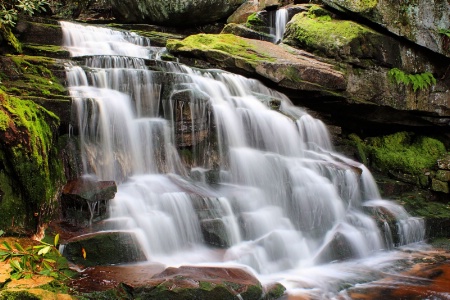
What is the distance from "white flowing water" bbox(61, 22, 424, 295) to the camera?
6453 millimetres

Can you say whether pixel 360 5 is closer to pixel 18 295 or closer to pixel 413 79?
pixel 413 79

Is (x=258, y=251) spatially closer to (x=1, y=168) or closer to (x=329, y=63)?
(x=1, y=168)

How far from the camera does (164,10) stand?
1586cm

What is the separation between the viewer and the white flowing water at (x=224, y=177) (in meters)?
6.45

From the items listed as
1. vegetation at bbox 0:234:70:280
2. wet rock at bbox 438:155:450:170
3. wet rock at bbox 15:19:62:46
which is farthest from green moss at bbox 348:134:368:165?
vegetation at bbox 0:234:70:280

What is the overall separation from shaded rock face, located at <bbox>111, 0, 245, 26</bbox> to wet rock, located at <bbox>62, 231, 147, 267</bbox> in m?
12.0

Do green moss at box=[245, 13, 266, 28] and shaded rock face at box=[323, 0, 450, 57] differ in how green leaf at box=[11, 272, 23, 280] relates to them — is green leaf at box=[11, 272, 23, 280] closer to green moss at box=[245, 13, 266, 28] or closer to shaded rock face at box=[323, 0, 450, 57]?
shaded rock face at box=[323, 0, 450, 57]

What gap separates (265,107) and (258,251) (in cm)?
428

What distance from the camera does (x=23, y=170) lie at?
18.1 ft

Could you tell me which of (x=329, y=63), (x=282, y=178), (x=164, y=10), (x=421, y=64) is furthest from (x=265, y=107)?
(x=164, y=10)

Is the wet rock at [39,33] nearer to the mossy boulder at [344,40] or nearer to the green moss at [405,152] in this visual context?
the mossy boulder at [344,40]

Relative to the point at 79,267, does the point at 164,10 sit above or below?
above

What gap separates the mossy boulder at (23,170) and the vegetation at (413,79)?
9.50 meters

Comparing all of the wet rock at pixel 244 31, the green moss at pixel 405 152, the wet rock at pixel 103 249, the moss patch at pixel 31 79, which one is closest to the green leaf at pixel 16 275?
the wet rock at pixel 103 249
